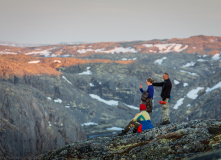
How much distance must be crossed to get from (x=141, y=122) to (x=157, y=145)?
17.6 feet

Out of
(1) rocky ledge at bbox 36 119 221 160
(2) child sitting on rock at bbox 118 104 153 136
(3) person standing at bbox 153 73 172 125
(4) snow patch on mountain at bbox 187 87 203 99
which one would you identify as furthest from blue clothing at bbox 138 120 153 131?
(4) snow patch on mountain at bbox 187 87 203 99

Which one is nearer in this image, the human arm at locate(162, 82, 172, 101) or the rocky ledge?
the rocky ledge

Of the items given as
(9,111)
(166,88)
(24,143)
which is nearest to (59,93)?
(9,111)

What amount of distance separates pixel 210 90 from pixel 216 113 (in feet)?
136

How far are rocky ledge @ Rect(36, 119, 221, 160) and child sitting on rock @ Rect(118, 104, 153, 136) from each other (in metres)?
0.63

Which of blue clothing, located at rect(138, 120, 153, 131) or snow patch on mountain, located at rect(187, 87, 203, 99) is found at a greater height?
blue clothing, located at rect(138, 120, 153, 131)

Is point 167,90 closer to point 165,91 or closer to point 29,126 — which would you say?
point 165,91

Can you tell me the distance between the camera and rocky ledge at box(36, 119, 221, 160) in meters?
15.6

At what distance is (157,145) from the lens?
1856 centimetres

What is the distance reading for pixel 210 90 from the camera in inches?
5763

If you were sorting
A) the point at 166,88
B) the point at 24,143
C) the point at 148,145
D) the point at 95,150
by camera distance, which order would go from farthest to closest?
the point at 24,143 → the point at 166,88 → the point at 95,150 → the point at 148,145

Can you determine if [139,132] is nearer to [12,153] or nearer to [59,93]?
[12,153]

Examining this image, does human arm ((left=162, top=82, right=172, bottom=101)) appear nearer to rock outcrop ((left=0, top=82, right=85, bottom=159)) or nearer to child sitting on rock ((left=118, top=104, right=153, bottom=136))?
child sitting on rock ((left=118, top=104, right=153, bottom=136))

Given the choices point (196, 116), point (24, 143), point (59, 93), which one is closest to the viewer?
point (24, 143)
